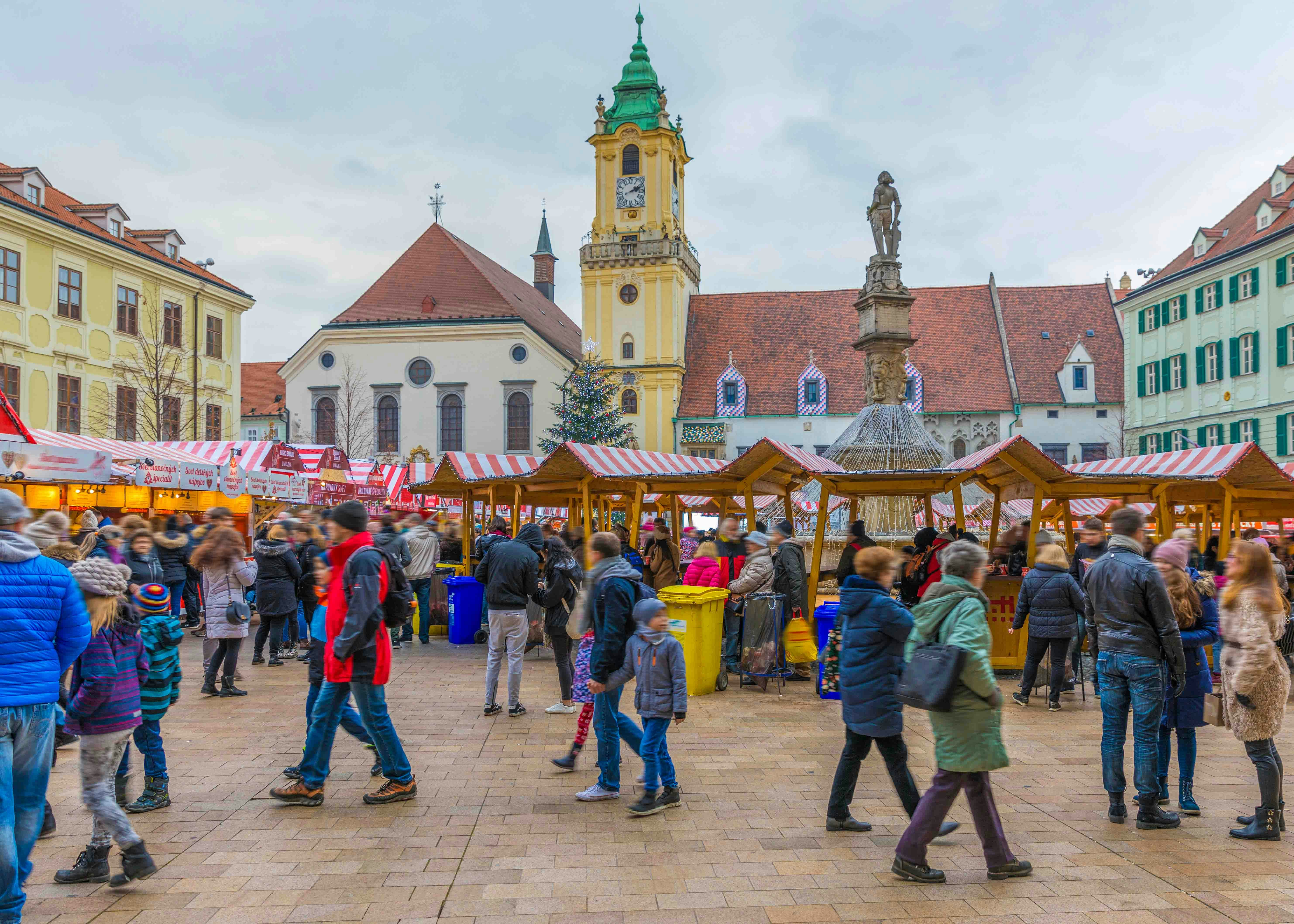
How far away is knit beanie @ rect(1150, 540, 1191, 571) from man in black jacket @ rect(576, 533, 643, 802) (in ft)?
10.2

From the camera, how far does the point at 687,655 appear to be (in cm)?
970

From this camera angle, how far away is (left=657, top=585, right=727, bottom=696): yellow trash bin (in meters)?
9.70

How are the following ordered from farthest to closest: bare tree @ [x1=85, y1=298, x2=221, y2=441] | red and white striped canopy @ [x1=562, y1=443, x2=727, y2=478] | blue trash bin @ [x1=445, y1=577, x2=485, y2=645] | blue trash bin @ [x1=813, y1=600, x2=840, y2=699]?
bare tree @ [x1=85, y1=298, x2=221, y2=441] → blue trash bin @ [x1=445, y1=577, x2=485, y2=645] → red and white striped canopy @ [x1=562, y1=443, x2=727, y2=478] → blue trash bin @ [x1=813, y1=600, x2=840, y2=699]

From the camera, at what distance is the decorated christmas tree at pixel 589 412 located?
4594cm

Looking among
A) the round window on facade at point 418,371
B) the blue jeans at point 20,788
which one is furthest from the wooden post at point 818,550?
the round window on facade at point 418,371

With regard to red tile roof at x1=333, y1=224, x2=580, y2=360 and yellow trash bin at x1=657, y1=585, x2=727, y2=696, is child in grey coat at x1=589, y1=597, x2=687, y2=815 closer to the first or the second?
yellow trash bin at x1=657, y1=585, x2=727, y2=696

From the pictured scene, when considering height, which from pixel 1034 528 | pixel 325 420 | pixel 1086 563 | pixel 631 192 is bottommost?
pixel 1086 563

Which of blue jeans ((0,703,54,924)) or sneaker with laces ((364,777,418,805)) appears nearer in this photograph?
blue jeans ((0,703,54,924))

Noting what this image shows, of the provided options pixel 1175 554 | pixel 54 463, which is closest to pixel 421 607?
pixel 54 463

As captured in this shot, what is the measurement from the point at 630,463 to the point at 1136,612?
8.74 meters

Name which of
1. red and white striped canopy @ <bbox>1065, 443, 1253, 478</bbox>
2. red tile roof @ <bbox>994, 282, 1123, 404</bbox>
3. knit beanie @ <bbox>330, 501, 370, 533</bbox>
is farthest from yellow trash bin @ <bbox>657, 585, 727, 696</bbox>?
red tile roof @ <bbox>994, 282, 1123, 404</bbox>

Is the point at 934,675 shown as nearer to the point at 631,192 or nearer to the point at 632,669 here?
the point at 632,669

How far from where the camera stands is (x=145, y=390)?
3244cm

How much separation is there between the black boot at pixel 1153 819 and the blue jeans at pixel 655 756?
2.66 metres
